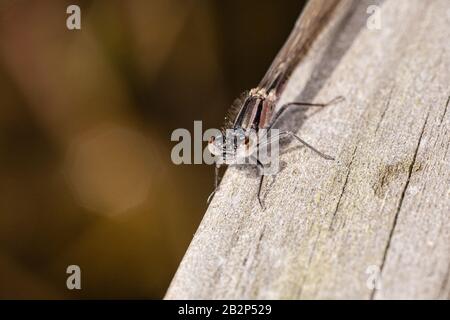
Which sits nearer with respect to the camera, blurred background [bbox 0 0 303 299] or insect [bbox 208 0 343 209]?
insect [bbox 208 0 343 209]

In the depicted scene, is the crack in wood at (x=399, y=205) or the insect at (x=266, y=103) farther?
the insect at (x=266, y=103)

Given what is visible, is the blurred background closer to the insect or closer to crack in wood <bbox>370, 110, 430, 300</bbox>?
the insect

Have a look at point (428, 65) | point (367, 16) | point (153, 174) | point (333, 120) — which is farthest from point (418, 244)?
point (153, 174)

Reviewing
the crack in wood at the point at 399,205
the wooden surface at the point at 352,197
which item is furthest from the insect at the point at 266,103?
the crack in wood at the point at 399,205

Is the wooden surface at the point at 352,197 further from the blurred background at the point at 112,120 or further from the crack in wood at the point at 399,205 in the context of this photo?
the blurred background at the point at 112,120

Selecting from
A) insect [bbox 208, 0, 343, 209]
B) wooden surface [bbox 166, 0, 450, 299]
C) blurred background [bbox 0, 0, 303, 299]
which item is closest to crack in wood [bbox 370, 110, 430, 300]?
wooden surface [bbox 166, 0, 450, 299]

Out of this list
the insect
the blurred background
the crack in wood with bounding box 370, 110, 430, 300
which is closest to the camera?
the crack in wood with bounding box 370, 110, 430, 300
